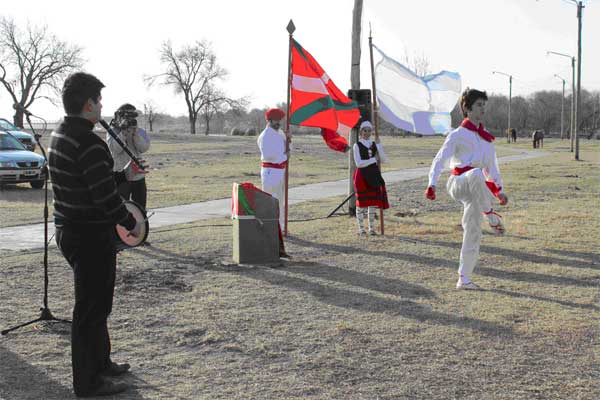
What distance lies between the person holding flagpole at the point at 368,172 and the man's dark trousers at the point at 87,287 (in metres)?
6.65

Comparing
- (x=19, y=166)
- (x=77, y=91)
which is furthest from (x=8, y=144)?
(x=77, y=91)

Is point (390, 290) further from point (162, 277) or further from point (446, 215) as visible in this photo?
point (446, 215)

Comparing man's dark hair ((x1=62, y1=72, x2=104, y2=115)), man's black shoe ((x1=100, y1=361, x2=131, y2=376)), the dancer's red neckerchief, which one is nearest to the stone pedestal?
the dancer's red neckerchief

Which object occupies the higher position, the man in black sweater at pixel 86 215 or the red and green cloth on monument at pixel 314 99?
the red and green cloth on monument at pixel 314 99

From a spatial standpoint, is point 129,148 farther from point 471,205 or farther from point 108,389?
point 108,389

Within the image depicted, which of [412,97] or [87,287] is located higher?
[412,97]

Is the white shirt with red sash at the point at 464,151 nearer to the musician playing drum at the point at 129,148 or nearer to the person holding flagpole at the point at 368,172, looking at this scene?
the person holding flagpole at the point at 368,172

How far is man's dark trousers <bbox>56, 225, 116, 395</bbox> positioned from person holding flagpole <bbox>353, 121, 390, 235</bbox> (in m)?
6.65

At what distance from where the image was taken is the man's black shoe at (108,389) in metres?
4.62

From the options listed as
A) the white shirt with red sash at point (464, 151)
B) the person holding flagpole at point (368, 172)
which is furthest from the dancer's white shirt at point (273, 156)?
the white shirt with red sash at point (464, 151)

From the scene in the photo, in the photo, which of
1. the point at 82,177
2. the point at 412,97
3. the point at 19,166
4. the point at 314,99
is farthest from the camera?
the point at 19,166

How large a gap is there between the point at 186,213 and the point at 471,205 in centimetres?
799

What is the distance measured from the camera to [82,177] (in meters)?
4.46

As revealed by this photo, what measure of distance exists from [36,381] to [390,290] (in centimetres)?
388
